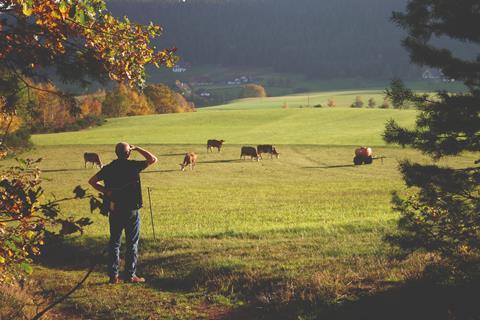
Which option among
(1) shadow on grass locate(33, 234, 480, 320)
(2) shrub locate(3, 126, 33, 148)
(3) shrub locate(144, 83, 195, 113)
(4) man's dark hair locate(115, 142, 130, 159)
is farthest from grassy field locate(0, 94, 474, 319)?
(3) shrub locate(144, 83, 195, 113)

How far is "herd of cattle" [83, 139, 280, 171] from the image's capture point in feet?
133

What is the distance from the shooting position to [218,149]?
A: 2019 inches

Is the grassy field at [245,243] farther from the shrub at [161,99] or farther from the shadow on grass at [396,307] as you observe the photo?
the shrub at [161,99]

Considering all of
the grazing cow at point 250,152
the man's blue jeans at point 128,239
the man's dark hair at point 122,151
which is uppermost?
the man's dark hair at point 122,151

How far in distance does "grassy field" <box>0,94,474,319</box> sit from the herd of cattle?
2.80 ft

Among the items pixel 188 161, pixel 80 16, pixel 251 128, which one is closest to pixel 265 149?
pixel 188 161

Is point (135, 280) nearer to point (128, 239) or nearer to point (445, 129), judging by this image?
point (128, 239)

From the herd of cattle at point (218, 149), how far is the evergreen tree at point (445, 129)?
106 ft

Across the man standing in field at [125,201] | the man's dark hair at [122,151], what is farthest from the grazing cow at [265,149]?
the man's dark hair at [122,151]

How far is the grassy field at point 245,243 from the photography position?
304 inches

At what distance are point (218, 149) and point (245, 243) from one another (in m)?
39.1

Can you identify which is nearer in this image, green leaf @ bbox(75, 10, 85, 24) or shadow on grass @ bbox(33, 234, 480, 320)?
green leaf @ bbox(75, 10, 85, 24)

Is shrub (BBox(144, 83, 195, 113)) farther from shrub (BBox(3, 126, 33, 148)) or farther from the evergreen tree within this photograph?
the evergreen tree

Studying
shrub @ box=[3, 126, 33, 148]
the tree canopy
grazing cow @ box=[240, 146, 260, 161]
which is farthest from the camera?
shrub @ box=[3, 126, 33, 148]
